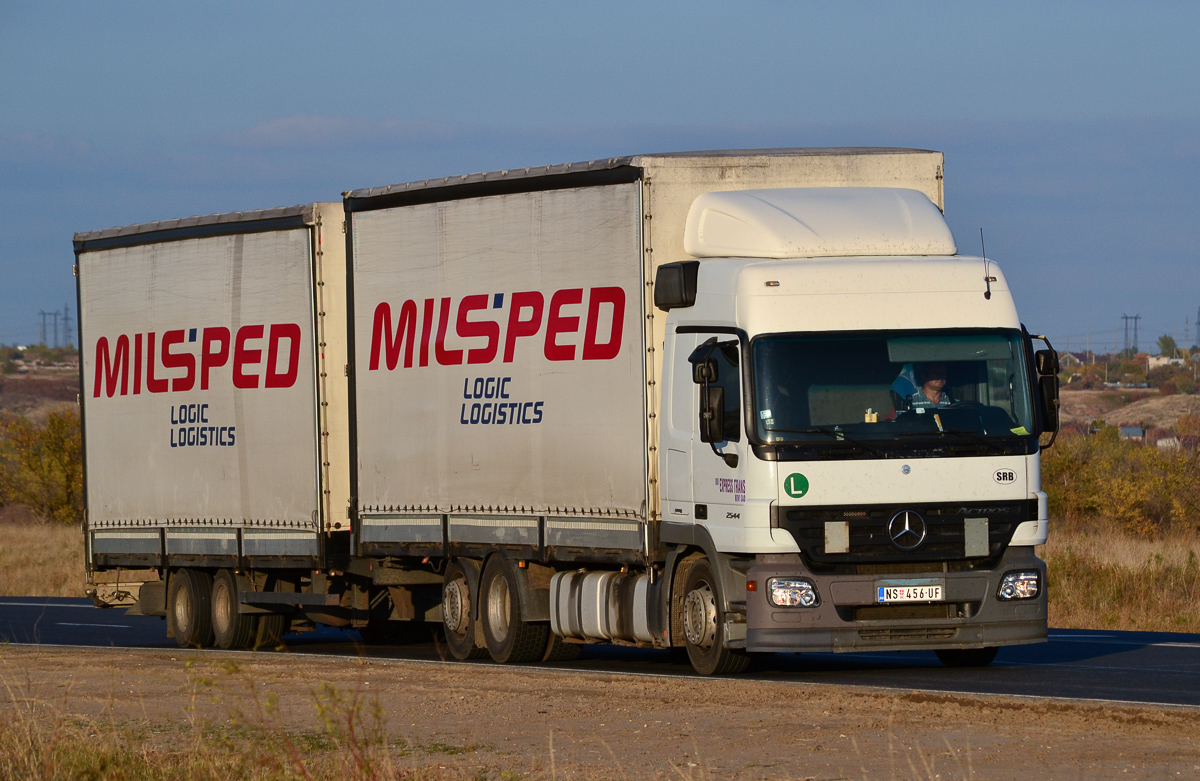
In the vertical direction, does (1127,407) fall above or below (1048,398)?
below

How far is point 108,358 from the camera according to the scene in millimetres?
20969

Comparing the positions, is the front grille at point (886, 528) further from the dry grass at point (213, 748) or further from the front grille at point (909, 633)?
the dry grass at point (213, 748)

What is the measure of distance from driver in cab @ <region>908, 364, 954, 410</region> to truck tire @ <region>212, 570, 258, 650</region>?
9251 millimetres

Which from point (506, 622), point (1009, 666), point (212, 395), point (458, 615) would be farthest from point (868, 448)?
point (212, 395)

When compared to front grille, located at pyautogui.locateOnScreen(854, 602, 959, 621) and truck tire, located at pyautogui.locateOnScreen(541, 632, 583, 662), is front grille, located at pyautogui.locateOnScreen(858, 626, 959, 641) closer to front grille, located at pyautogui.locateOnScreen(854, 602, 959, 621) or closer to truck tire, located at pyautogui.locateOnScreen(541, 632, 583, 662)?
front grille, located at pyautogui.locateOnScreen(854, 602, 959, 621)

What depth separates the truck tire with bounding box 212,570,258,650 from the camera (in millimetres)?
19719

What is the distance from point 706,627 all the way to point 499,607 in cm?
326

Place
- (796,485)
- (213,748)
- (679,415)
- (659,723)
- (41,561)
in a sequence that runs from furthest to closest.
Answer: (41,561), (679,415), (796,485), (659,723), (213,748)

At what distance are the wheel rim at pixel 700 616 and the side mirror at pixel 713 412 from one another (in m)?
1.30

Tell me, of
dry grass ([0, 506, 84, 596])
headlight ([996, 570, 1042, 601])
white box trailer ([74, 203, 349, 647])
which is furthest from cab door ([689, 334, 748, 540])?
dry grass ([0, 506, 84, 596])

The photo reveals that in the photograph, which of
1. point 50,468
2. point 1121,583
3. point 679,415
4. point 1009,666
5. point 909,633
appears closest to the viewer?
point 909,633

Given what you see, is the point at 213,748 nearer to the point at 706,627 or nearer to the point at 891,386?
the point at 706,627

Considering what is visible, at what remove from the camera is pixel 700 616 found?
13984mm

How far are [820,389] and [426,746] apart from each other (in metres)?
4.34
